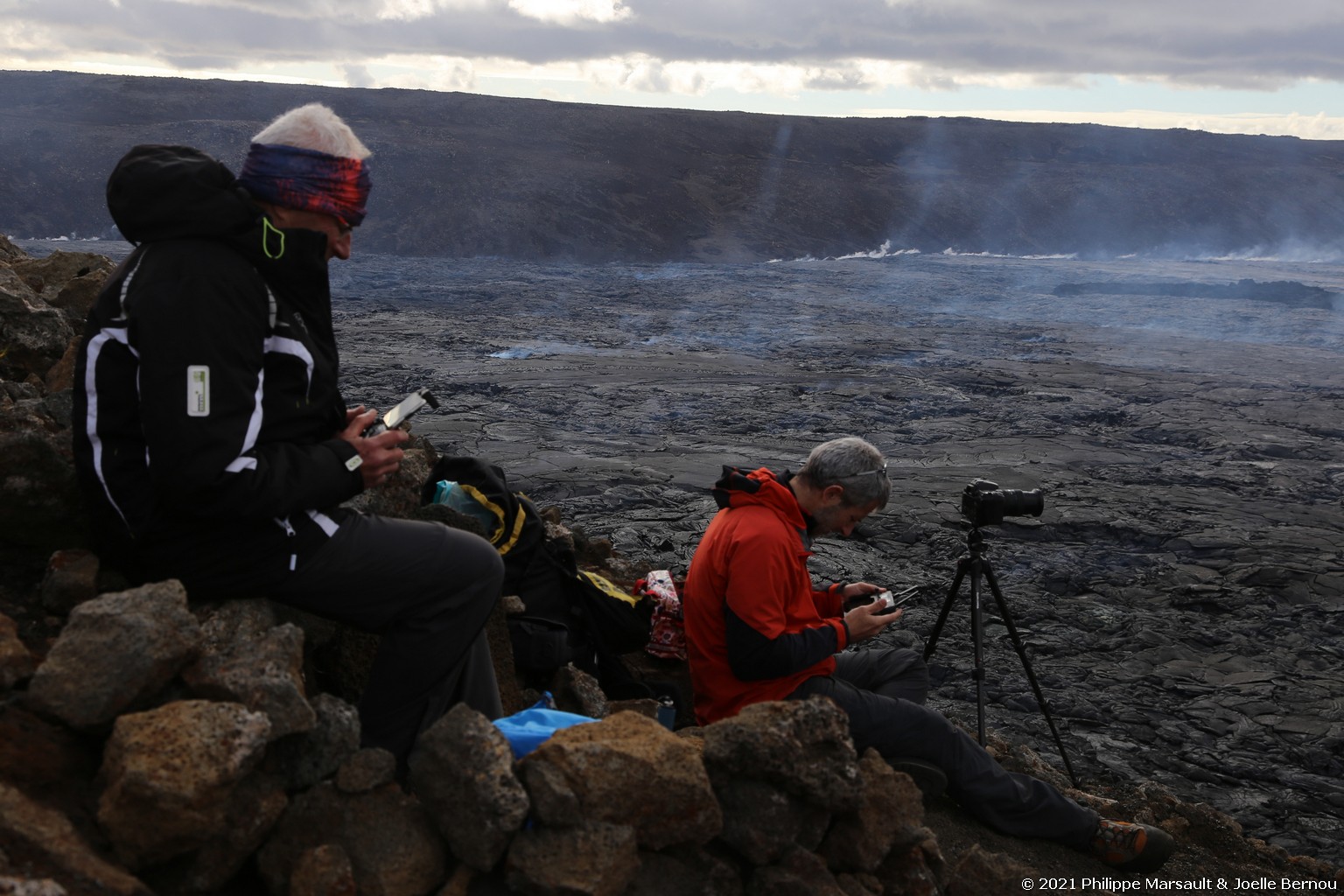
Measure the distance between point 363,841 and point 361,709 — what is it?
363 millimetres

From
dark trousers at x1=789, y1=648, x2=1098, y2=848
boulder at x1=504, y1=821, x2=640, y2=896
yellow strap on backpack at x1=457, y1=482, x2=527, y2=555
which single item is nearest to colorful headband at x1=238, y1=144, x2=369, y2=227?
boulder at x1=504, y1=821, x2=640, y2=896

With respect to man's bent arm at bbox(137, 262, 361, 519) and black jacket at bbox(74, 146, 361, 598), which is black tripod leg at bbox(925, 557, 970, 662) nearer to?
black jacket at bbox(74, 146, 361, 598)

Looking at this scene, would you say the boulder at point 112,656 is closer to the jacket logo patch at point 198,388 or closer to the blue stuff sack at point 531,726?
the jacket logo patch at point 198,388

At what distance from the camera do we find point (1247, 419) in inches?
463

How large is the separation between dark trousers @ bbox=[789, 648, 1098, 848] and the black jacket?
161 centimetres

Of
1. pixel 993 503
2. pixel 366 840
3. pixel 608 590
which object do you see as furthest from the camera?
pixel 993 503

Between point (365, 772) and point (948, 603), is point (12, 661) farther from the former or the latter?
point (948, 603)

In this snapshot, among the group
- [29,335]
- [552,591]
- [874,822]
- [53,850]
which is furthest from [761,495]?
[29,335]

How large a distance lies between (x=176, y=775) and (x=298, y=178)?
1.17m

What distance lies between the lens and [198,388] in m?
2.13

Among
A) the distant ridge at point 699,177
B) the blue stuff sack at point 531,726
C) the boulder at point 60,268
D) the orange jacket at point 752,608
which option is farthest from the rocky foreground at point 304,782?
the distant ridge at point 699,177

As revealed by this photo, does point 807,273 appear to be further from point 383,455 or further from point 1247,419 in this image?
point 383,455

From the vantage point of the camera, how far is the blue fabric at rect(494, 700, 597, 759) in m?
2.54

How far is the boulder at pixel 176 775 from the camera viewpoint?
1952 millimetres
